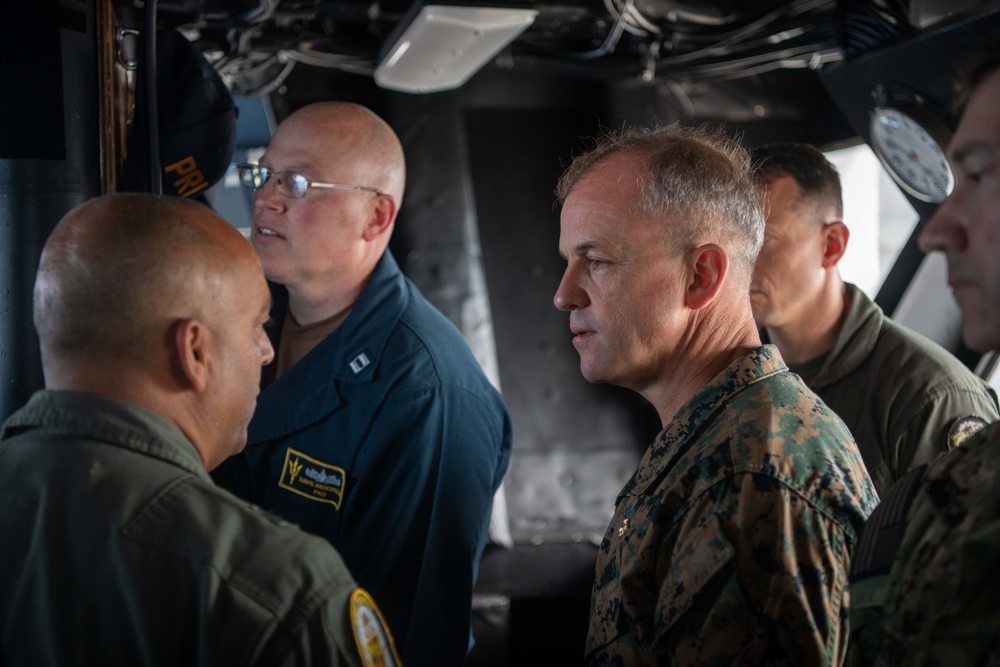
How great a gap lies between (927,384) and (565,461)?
261cm

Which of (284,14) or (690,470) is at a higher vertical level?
(284,14)

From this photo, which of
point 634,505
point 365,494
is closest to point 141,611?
point 634,505

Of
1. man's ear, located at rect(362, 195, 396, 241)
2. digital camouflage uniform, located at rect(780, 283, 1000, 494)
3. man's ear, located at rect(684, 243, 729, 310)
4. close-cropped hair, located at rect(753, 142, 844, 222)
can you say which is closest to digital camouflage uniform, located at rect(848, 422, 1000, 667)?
man's ear, located at rect(684, 243, 729, 310)

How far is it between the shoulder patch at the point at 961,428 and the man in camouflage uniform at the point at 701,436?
70 centimetres

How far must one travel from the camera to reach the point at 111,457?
1.19 m

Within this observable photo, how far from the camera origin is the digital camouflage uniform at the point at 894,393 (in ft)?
6.78

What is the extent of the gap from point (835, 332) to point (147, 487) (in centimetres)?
179

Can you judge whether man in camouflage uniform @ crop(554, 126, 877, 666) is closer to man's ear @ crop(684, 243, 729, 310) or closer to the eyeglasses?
man's ear @ crop(684, 243, 729, 310)

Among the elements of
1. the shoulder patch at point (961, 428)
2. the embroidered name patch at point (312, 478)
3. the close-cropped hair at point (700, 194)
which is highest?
the close-cropped hair at point (700, 194)

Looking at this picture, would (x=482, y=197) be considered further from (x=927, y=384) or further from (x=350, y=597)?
(x=350, y=597)

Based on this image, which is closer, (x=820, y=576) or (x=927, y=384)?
(x=820, y=576)

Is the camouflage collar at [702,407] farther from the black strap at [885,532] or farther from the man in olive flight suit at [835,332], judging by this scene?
the man in olive flight suit at [835,332]

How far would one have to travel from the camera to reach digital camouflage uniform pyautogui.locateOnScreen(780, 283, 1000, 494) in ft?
6.78

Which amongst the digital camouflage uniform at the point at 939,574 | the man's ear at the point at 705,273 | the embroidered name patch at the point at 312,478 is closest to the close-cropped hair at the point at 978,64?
the digital camouflage uniform at the point at 939,574
